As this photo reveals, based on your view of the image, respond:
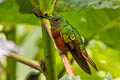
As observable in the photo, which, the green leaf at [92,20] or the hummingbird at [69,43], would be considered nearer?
the hummingbird at [69,43]

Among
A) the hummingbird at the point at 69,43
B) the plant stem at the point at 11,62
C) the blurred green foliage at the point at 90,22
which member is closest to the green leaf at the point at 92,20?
the blurred green foliage at the point at 90,22

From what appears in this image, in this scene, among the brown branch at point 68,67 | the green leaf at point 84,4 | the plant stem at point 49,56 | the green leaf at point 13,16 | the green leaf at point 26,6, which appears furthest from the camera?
the green leaf at point 13,16

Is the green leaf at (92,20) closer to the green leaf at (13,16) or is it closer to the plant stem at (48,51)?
the green leaf at (13,16)

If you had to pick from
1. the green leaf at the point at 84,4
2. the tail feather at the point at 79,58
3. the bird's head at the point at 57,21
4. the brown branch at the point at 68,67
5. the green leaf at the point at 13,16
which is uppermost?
the green leaf at the point at 13,16

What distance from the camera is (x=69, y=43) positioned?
0.76 m

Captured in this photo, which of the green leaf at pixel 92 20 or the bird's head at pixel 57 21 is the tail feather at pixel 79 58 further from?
the green leaf at pixel 92 20

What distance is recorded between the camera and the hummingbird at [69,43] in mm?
740

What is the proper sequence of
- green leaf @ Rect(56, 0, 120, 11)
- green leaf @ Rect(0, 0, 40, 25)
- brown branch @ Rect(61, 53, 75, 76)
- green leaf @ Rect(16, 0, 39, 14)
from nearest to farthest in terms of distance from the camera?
brown branch @ Rect(61, 53, 75, 76)
green leaf @ Rect(56, 0, 120, 11)
green leaf @ Rect(16, 0, 39, 14)
green leaf @ Rect(0, 0, 40, 25)

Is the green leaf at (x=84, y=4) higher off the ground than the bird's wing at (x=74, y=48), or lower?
higher

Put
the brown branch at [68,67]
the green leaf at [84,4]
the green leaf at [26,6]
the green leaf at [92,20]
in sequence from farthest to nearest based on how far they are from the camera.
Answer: the green leaf at [92,20]
the green leaf at [26,6]
the green leaf at [84,4]
the brown branch at [68,67]

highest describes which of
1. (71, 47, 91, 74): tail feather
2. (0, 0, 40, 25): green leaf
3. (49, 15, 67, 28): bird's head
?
(0, 0, 40, 25): green leaf

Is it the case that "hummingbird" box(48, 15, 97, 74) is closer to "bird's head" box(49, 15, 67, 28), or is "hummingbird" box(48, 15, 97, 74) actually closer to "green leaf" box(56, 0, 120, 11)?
"bird's head" box(49, 15, 67, 28)

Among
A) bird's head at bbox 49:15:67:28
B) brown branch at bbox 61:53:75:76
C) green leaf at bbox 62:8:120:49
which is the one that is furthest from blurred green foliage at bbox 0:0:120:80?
brown branch at bbox 61:53:75:76

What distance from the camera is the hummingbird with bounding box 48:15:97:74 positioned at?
2.43ft
